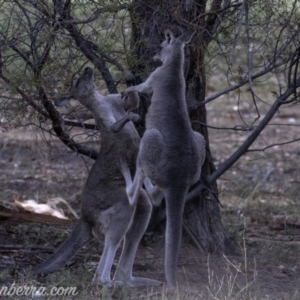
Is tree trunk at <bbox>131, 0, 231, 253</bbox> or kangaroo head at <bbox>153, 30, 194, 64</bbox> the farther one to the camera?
tree trunk at <bbox>131, 0, 231, 253</bbox>

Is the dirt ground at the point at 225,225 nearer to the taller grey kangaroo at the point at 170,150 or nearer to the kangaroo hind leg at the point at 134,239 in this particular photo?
the kangaroo hind leg at the point at 134,239

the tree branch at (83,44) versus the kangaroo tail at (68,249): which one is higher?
the tree branch at (83,44)

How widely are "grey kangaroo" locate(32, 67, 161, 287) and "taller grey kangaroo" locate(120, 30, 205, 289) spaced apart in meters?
0.21

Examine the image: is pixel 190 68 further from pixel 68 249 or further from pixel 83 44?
pixel 68 249

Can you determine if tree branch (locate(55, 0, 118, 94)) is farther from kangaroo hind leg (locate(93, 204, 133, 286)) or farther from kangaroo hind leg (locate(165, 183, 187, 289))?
kangaroo hind leg (locate(165, 183, 187, 289))

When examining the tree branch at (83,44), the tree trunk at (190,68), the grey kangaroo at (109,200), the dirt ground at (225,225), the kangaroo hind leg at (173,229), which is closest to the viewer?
the kangaroo hind leg at (173,229)

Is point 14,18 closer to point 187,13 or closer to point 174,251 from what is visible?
point 187,13

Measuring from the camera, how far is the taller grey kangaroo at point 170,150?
531 cm

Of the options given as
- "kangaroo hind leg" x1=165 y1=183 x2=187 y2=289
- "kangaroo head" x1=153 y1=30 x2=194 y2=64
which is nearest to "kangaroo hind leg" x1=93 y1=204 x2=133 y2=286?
"kangaroo hind leg" x1=165 y1=183 x2=187 y2=289

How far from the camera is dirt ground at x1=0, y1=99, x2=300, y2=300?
5.54 m

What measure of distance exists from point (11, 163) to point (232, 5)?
17.5 ft

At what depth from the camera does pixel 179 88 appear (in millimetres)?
5543

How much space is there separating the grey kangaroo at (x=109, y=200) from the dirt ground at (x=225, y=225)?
0.60 ft

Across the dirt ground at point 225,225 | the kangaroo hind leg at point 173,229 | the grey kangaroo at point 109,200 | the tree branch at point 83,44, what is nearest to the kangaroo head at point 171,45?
the grey kangaroo at point 109,200
